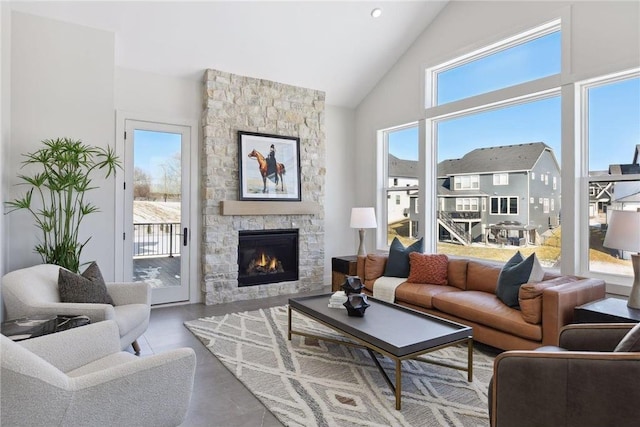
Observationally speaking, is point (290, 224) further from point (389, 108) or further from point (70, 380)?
point (70, 380)

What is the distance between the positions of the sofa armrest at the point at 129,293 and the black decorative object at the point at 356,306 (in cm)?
174

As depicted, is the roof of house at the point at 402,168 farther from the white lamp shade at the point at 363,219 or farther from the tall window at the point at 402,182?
the white lamp shade at the point at 363,219

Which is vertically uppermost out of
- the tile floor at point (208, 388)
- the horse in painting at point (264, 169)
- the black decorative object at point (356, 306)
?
the horse in painting at point (264, 169)

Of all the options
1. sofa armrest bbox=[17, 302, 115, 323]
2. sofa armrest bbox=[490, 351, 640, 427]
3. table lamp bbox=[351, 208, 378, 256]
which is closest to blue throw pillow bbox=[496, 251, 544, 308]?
sofa armrest bbox=[490, 351, 640, 427]

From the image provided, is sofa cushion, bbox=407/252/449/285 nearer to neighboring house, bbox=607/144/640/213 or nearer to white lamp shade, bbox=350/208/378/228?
white lamp shade, bbox=350/208/378/228

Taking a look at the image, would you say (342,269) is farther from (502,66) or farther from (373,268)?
(502,66)

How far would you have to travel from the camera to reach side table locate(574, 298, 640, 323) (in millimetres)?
2571

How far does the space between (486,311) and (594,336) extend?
1.20 m

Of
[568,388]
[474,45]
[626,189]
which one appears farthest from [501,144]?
[568,388]

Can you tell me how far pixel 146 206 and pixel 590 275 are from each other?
5084mm

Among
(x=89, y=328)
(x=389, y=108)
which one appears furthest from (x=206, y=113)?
(x=89, y=328)

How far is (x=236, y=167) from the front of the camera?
516 centimetres

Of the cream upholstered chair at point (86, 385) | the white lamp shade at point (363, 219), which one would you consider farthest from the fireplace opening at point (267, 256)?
the cream upholstered chair at point (86, 385)

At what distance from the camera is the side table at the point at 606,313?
257 cm
